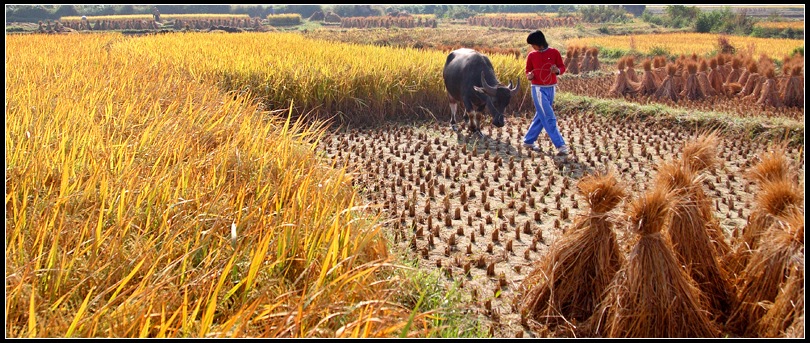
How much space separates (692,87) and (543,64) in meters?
5.06

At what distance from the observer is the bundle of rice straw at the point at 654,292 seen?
2.99m

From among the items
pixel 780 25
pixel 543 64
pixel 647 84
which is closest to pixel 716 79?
pixel 647 84

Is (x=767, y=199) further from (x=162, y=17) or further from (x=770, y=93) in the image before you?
(x=162, y=17)

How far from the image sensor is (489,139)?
7.89 meters

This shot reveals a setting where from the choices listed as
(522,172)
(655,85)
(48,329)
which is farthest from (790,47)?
(48,329)

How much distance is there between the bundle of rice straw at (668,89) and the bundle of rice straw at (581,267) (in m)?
8.14

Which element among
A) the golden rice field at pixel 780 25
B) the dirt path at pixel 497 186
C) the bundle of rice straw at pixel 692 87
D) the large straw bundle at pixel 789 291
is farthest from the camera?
the golden rice field at pixel 780 25

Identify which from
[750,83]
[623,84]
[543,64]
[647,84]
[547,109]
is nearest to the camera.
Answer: [543,64]

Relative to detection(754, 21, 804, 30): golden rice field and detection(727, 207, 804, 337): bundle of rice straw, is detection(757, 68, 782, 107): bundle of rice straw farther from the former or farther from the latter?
detection(754, 21, 804, 30): golden rice field

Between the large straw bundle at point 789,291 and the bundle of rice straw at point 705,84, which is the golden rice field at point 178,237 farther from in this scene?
the bundle of rice straw at point 705,84

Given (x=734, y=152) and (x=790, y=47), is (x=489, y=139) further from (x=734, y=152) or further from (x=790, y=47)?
(x=790, y=47)

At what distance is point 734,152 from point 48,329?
22.3 feet

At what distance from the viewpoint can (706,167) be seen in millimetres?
3795

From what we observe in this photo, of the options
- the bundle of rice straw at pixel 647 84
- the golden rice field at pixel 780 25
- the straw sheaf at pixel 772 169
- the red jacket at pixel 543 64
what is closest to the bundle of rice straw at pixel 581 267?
the straw sheaf at pixel 772 169
